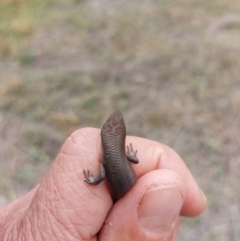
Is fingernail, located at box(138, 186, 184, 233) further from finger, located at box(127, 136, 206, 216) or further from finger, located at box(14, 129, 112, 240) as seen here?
finger, located at box(127, 136, 206, 216)

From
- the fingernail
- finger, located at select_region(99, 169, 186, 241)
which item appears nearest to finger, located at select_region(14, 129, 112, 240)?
finger, located at select_region(99, 169, 186, 241)

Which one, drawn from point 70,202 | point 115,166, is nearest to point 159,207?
point 115,166

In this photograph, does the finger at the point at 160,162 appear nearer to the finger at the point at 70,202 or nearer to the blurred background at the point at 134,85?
the finger at the point at 70,202

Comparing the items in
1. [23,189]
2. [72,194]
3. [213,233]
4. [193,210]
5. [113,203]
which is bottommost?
[213,233]

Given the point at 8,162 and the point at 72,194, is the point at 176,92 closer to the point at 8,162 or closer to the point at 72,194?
the point at 8,162

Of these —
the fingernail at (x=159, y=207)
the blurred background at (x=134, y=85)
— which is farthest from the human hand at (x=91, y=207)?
the blurred background at (x=134, y=85)

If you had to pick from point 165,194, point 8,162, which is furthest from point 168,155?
point 8,162

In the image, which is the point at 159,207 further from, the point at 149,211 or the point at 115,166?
the point at 115,166
